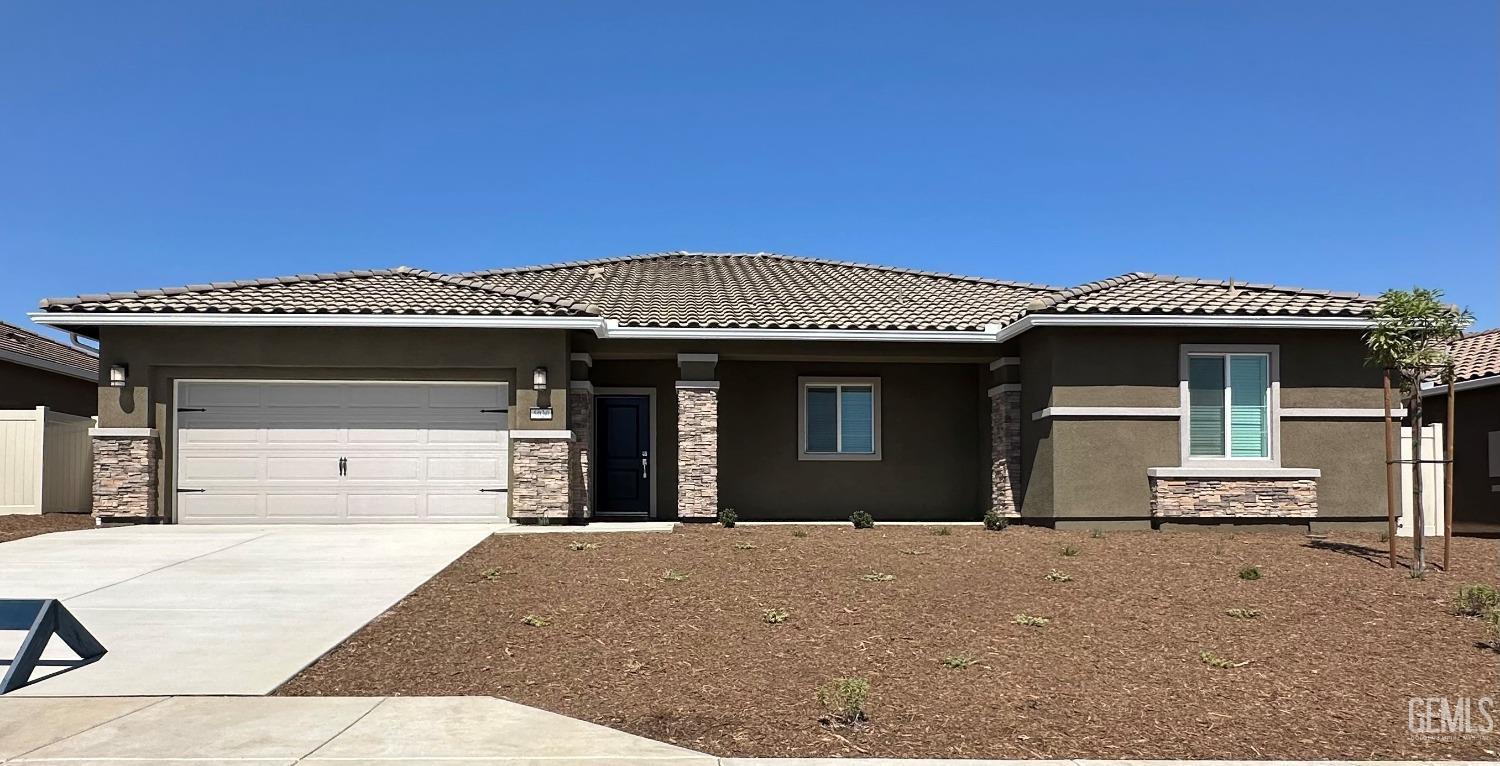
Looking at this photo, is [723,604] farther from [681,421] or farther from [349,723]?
[681,421]

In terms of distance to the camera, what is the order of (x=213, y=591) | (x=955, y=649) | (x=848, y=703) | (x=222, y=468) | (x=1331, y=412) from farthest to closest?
(x=222, y=468)
(x=1331, y=412)
(x=213, y=591)
(x=955, y=649)
(x=848, y=703)

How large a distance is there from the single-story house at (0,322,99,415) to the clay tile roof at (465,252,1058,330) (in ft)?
29.4

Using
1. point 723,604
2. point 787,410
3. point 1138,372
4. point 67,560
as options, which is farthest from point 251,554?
point 1138,372

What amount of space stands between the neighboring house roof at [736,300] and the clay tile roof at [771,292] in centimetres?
3

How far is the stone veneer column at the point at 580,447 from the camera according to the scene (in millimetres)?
16641

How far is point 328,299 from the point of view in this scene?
1669cm

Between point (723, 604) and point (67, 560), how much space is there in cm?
798

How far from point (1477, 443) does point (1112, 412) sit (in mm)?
9460

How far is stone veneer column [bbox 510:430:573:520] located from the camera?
16.2 metres

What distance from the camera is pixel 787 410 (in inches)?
742

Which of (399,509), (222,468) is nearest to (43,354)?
(222,468)

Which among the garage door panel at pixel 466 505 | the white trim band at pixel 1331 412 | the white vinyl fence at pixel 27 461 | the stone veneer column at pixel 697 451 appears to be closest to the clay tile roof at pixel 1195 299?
the white trim band at pixel 1331 412

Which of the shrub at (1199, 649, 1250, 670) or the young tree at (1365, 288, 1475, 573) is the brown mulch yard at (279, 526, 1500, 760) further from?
the young tree at (1365, 288, 1475, 573)

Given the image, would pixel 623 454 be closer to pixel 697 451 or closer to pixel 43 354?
pixel 697 451
